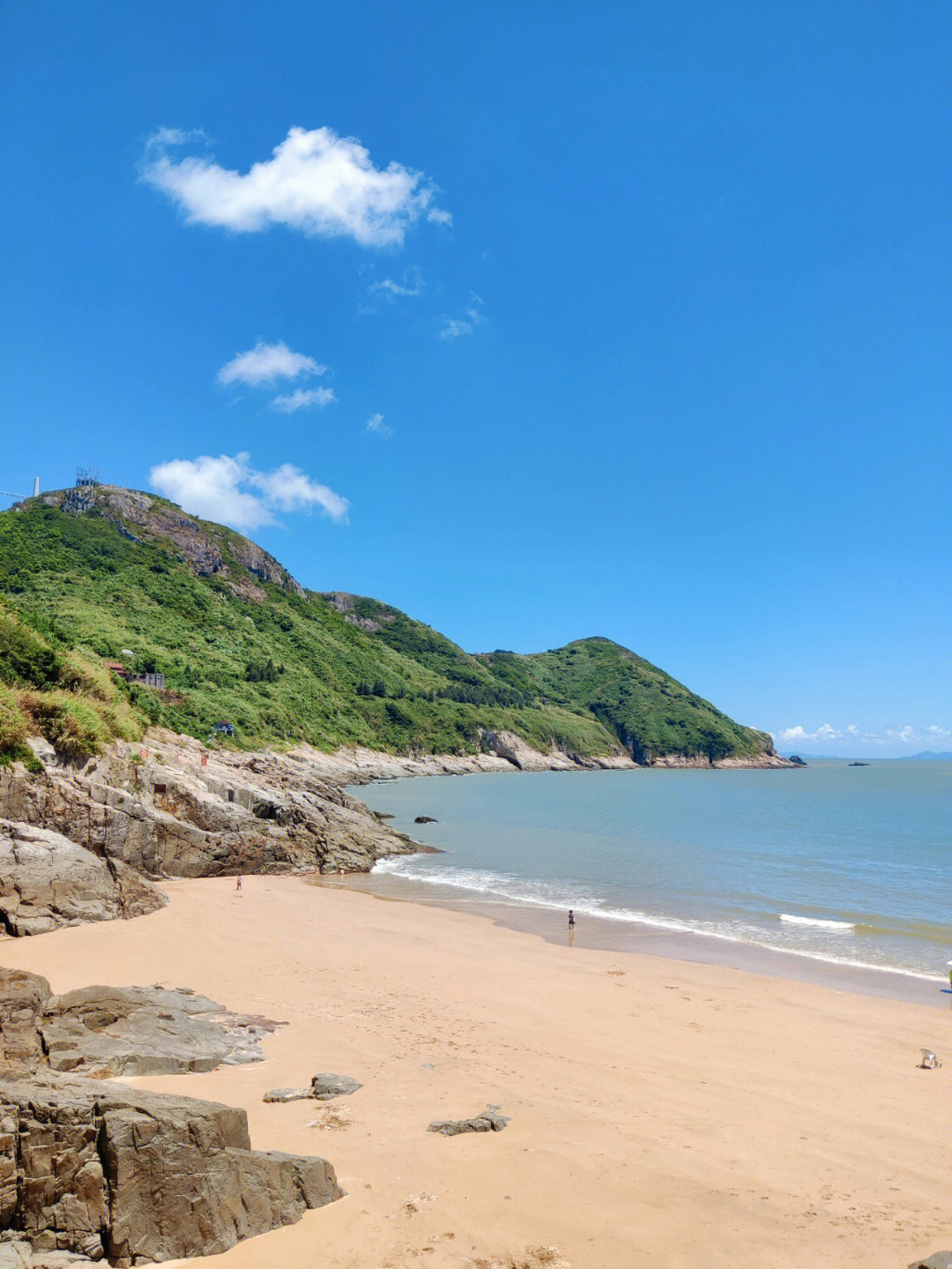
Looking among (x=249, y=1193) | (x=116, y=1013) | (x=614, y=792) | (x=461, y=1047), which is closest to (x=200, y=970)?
(x=116, y=1013)

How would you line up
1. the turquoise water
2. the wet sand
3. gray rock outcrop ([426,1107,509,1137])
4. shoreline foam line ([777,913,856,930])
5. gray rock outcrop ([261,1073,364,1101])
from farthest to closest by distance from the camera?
1. shoreline foam line ([777,913,856,930])
2. the turquoise water
3. the wet sand
4. gray rock outcrop ([261,1073,364,1101])
5. gray rock outcrop ([426,1107,509,1137])

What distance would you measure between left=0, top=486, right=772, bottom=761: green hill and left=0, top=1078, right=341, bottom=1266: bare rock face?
22326 mm

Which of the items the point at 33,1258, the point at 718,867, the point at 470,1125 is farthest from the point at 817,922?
the point at 33,1258

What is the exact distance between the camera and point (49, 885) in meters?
17.5

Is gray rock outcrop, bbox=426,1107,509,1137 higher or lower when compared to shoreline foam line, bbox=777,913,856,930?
higher

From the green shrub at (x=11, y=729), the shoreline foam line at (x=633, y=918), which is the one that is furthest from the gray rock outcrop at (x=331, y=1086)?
the shoreline foam line at (x=633, y=918)

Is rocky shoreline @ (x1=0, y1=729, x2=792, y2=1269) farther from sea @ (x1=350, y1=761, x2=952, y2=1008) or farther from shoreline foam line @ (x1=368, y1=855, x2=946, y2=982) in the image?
sea @ (x1=350, y1=761, x2=952, y2=1008)

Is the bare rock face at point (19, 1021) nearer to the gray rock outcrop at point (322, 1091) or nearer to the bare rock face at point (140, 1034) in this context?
the bare rock face at point (140, 1034)

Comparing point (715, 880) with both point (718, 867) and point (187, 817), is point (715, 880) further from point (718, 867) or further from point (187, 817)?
point (187, 817)

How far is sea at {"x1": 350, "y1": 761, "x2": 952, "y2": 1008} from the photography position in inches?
899

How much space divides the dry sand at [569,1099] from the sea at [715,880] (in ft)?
13.6

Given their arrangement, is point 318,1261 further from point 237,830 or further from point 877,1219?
point 237,830

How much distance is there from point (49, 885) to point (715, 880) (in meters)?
28.7

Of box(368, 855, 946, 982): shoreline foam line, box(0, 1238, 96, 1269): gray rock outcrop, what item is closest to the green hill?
box(368, 855, 946, 982): shoreline foam line
